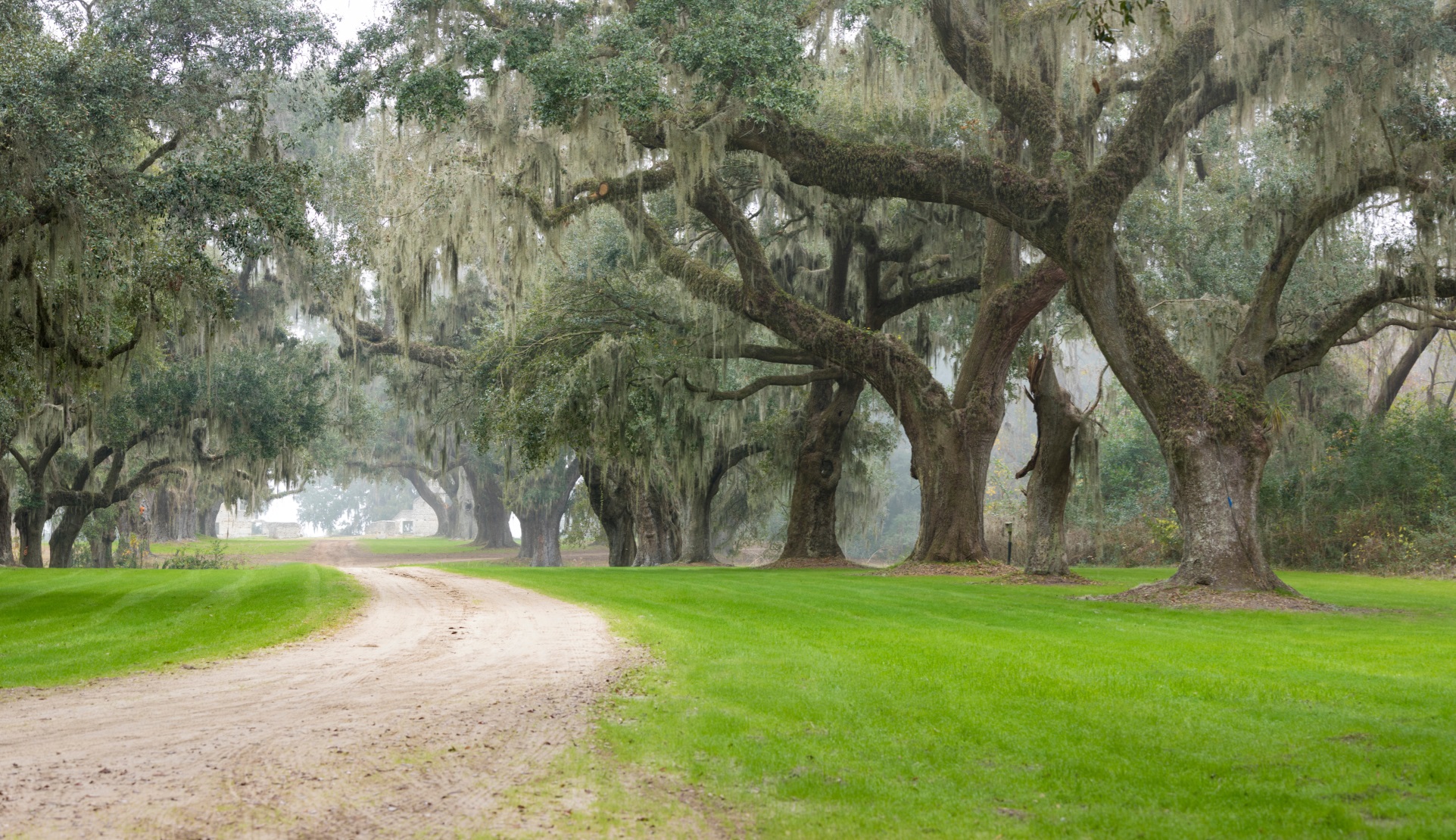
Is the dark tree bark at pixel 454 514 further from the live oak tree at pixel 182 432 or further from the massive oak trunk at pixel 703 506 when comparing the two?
the massive oak trunk at pixel 703 506

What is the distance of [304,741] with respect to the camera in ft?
19.7

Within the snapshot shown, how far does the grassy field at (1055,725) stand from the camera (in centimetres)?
474

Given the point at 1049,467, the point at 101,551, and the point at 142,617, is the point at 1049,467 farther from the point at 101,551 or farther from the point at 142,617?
the point at 101,551

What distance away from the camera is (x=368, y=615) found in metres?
13.8

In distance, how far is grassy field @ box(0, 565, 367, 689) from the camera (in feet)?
31.4

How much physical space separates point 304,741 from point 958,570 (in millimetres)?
15520

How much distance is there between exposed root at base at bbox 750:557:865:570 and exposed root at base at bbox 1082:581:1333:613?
998cm

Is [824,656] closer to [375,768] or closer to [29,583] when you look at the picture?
[375,768]

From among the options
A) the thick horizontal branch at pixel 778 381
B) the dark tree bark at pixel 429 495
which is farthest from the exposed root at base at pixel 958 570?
the dark tree bark at pixel 429 495

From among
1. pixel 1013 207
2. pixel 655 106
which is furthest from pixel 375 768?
pixel 1013 207

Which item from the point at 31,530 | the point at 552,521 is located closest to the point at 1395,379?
the point at 552,521

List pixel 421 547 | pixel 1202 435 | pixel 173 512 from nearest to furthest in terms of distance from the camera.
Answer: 1. pixel 1202 435
2. pixel 173 512
3. pixel 421 547

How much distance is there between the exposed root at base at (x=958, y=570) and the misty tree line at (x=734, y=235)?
463mm

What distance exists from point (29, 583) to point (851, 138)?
16.6 meters
